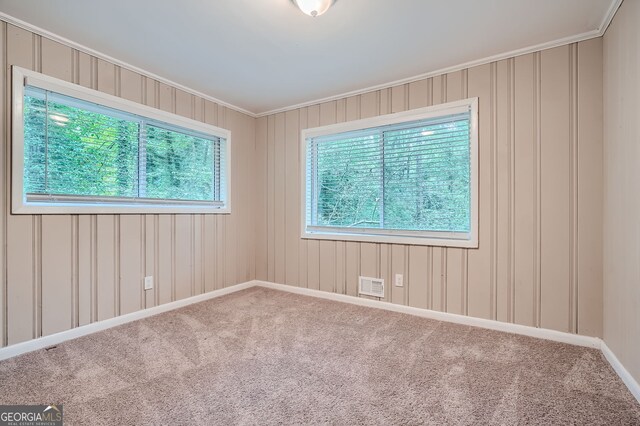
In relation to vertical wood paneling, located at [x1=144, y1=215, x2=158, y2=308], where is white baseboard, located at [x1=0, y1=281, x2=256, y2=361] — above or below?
below

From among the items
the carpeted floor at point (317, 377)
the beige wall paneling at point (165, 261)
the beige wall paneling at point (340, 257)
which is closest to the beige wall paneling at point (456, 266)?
the carpeted floor at point (317, 377)

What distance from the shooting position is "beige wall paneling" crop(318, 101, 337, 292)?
3439 mm

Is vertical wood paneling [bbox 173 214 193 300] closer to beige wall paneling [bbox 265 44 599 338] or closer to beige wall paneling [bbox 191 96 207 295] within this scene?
beige wall paneling [bbox 191 96 207 295]

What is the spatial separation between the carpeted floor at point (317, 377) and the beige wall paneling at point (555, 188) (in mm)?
337

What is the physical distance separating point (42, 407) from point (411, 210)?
9.60ft

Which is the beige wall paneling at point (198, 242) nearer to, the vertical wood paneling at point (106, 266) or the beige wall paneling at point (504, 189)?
the vertical wood paneling at point (106, 266)

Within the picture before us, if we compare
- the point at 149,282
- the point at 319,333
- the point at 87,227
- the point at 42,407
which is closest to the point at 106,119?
the point at 87,227

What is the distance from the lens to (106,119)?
2.62 metres

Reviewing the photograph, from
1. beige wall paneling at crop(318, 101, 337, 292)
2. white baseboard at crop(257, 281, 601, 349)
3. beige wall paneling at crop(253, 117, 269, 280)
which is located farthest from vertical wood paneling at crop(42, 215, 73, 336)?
beige wall paneling at crop(318, 101, 337, 292)

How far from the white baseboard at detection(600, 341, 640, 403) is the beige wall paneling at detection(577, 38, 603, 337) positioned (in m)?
0.17

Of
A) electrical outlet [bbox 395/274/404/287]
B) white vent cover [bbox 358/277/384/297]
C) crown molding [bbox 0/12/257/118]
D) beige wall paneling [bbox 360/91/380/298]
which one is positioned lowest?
white vent cover [bbox 358/277/384/297]

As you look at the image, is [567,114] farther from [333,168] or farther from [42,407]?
[42,407]

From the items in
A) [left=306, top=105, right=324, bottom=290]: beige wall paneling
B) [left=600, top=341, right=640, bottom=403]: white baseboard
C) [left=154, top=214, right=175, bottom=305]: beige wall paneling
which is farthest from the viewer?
[left=306, top=105, right=324, bottom=290]: beige wall paneling

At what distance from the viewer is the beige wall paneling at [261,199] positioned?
3.98 m
